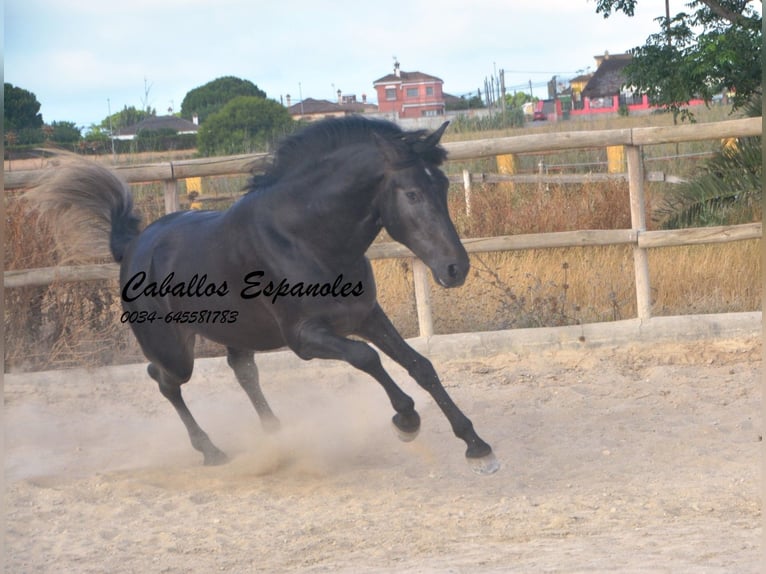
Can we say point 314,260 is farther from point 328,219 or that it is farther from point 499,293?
point 499,293

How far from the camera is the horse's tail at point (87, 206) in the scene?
215 inches

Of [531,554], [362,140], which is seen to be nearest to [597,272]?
[362,140]

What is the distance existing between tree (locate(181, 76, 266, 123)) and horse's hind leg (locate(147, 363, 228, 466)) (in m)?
32.5

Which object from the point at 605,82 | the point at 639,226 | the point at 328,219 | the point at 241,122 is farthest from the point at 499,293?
the point at 605,82

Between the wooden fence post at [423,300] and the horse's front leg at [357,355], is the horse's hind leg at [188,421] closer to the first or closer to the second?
the horse's front leg at [357,355]

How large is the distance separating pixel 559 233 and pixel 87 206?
3.06m

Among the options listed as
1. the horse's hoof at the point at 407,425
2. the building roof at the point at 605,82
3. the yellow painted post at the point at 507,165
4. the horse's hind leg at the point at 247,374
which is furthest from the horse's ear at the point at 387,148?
the building roof at the point at 605,82

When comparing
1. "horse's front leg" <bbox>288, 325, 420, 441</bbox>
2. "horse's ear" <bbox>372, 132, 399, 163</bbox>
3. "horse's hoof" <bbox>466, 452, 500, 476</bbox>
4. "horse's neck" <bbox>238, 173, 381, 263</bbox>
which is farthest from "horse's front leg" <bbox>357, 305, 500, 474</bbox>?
"horse's ear" <bbox>372, 132, 399, 163</bbox>

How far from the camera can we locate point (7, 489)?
4348 millimetres

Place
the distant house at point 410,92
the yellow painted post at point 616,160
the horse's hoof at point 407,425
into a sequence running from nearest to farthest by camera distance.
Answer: the horse's hoof at point 407,425
the yellow painted post at point 616,160
the distant house at point 410,92

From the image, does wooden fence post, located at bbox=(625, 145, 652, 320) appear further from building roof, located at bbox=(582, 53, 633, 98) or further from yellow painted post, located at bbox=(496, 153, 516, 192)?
building roof, located at bbox=(582, 53, 633, 98)

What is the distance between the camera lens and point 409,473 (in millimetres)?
Result: 4441

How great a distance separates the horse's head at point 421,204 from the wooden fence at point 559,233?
2.27 metres

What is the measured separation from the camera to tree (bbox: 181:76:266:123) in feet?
123
